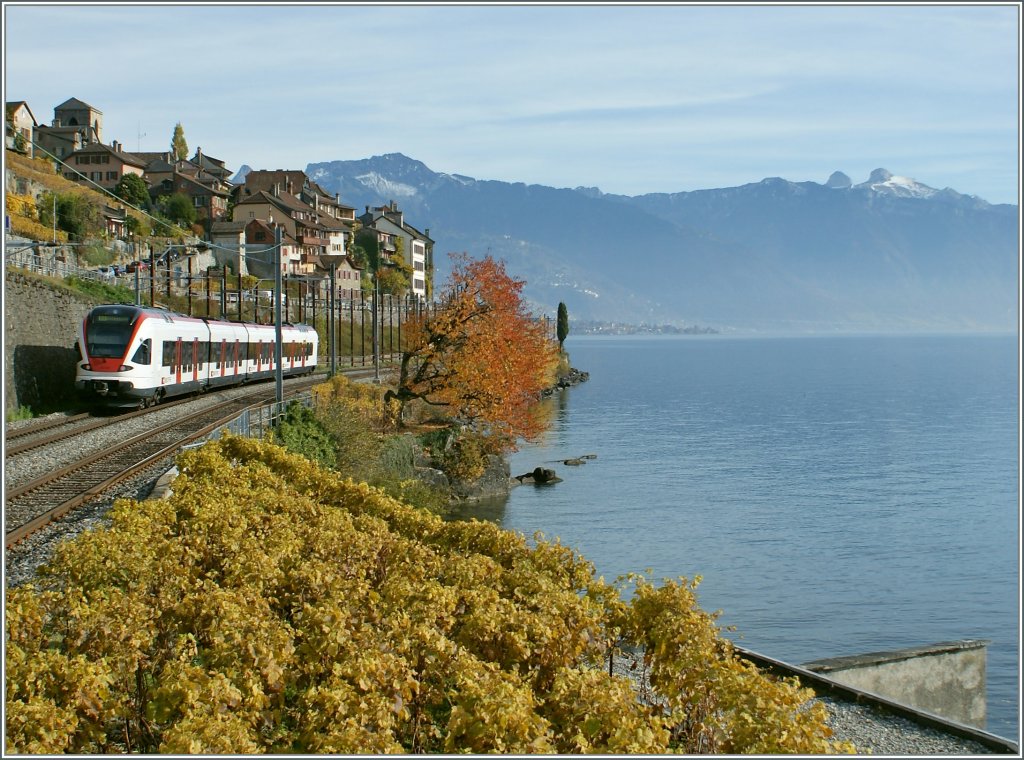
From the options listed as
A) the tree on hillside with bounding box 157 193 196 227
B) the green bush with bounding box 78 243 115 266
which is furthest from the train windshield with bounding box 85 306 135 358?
the tree on hillside with bounding box 157 193 196 227

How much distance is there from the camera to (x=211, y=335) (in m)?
43.3

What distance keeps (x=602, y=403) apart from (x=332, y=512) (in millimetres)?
89279

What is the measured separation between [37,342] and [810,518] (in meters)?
30.3

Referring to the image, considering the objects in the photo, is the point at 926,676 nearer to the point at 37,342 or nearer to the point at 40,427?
the point at 40,427

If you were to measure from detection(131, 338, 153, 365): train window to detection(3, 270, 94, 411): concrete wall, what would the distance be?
12.7 feet

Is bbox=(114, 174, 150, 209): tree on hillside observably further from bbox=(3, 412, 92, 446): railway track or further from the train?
bbox=(3, 412, 92, 446): railway track

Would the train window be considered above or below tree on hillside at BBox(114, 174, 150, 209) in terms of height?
below

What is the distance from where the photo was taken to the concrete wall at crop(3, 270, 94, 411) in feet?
117

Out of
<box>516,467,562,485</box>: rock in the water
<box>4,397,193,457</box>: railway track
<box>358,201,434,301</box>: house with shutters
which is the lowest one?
<box>516,467,562,485</box>: rock in the water

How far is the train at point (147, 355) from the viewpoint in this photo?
113 feet

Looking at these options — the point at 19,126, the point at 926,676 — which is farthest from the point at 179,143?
the point at 926,676

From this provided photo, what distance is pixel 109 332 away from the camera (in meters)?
34.5

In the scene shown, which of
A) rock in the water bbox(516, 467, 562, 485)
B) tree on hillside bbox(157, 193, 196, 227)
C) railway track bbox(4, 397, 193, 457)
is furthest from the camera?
tree on hillside bbox(157, 193, 196, 227)

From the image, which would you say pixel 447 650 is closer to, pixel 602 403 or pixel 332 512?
pixel 332 512
